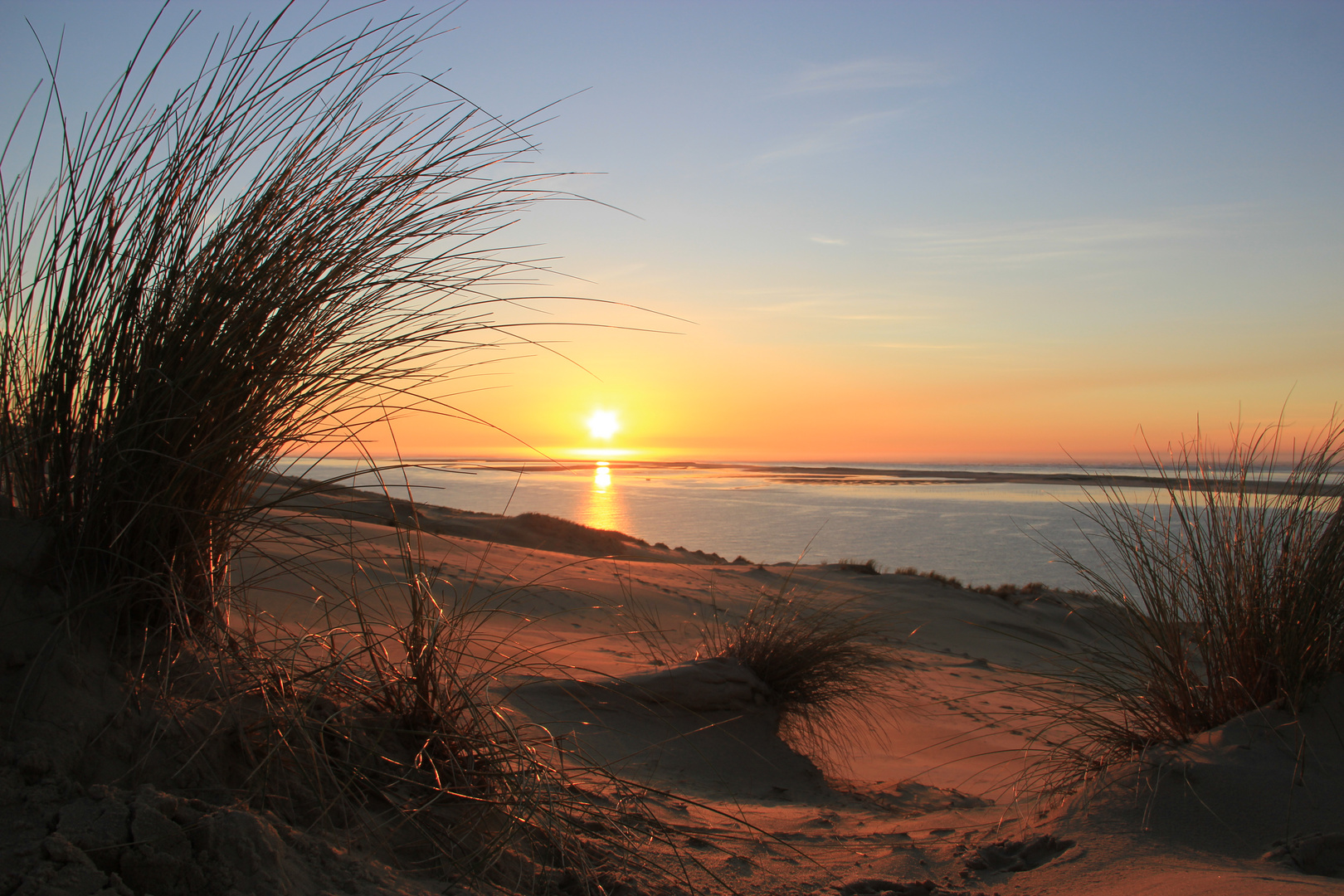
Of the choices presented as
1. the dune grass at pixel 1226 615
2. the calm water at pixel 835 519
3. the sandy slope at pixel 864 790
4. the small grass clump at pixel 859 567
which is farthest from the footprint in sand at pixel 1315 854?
the small grass clump at pixel 859 567

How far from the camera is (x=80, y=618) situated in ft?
5.27

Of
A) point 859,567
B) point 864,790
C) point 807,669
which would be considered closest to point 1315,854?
point 864,790

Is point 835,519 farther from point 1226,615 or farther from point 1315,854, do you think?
point 1315,854

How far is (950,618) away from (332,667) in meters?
8.89

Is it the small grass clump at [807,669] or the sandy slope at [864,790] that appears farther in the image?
the small grass clump at [807,669]

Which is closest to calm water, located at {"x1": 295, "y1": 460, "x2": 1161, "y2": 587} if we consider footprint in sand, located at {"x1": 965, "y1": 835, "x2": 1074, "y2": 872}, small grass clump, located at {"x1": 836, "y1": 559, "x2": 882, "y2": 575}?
small grass clump, located at {"x1": 836, "y1": 559, "x2": 882, "y2": 575}

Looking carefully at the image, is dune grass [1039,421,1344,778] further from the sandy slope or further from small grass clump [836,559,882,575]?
small grass clump [836,559,882,575]

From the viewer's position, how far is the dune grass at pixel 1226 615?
266 cm

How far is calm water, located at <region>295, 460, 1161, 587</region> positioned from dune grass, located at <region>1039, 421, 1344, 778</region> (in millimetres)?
3754

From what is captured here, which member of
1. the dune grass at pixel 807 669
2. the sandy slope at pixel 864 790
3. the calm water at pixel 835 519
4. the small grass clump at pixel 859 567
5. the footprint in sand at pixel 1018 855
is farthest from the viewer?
the calm water at pixel 835 519

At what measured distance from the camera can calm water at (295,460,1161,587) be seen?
15.0m

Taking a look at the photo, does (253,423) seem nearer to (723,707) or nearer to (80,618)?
(80,618)

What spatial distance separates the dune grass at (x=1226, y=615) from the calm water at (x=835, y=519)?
375 cm

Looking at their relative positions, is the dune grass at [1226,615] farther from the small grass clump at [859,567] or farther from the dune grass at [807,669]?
the small grass clump at [859,567]
